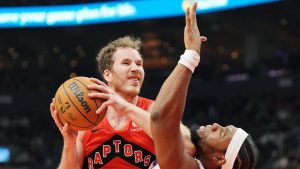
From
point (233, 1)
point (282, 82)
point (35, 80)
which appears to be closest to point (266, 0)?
point (233, 1)

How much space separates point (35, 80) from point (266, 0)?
41.4 ft

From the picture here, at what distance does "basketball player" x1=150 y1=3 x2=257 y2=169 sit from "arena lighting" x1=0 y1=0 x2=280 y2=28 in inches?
656

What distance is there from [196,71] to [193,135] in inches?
819

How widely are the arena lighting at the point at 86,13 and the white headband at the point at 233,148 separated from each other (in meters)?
16.8

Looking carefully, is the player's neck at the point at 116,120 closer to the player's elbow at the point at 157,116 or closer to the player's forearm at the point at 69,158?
the player's forearm at the point at 69,158

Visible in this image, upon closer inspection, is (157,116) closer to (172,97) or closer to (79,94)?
(172,97)

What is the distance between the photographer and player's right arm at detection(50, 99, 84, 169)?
4.11 metres

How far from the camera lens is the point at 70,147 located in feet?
14.3

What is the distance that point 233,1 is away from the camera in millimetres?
18953

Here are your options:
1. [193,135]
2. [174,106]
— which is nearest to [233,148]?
[193,135]

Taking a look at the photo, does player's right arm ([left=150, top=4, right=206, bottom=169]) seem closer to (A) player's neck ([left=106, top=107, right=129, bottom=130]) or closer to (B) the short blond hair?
(A) player's neck ([left=106, top=107, right=129, bottom=130])

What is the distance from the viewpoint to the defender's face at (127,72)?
4.70 metres

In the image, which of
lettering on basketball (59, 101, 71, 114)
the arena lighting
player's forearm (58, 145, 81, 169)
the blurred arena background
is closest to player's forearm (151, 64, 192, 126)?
lettering on basketball (59, 101, 71, 114)

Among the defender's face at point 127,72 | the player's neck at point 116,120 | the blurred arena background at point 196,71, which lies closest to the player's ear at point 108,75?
the defender's face at point 127,72
